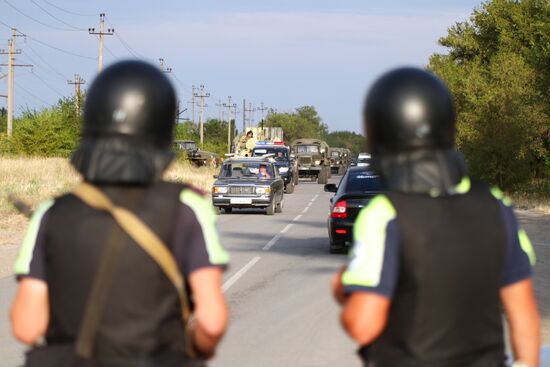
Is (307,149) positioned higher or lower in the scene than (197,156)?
higher

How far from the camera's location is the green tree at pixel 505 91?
3425cm

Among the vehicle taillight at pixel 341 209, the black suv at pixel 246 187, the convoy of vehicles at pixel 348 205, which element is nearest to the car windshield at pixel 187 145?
the black suv at pixel 246 187

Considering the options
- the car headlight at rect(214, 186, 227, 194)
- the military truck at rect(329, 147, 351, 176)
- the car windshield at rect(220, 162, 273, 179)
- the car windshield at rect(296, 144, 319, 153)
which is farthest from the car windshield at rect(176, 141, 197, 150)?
the car headlight at rect(214, 186, 227, 194)

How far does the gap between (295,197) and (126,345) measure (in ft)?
127

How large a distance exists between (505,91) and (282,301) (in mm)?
26850

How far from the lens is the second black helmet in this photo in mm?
3346

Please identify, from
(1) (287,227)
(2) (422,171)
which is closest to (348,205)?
(1) (287,227)

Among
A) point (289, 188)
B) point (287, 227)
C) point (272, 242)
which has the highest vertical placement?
point (272, 242)

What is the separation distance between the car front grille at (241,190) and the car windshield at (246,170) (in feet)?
2.07

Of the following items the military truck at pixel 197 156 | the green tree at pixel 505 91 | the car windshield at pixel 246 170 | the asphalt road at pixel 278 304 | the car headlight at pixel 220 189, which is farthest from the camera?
the military truck at pixel 197 156

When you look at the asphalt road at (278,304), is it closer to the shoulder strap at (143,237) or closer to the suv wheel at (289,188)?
the shoulder strap at (143,237)

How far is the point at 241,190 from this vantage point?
2934 centimetres

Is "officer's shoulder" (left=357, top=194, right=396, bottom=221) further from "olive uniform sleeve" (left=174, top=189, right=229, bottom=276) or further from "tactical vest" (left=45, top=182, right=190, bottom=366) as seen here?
"tactical vest" (left=45, top=182, right=190, bottom=366)

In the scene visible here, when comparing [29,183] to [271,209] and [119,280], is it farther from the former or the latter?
[119,280]
